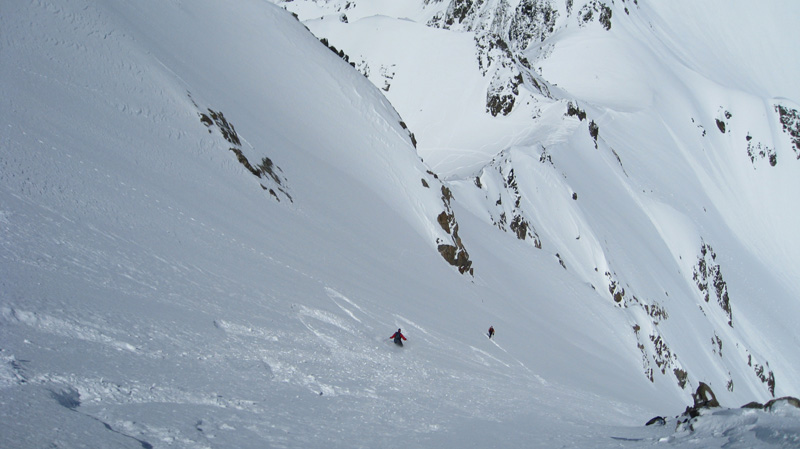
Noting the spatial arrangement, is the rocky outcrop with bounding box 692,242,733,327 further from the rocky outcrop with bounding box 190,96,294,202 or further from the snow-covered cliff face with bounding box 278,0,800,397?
the rocky outcrop with bounding box 190,96,294,202

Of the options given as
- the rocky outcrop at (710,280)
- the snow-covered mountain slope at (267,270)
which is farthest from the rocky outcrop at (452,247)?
the rocky outcrop at (710,280)

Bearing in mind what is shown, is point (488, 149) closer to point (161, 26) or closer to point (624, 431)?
point (161, 26)

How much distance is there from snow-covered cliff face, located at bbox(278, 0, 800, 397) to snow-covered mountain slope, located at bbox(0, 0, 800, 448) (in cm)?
80

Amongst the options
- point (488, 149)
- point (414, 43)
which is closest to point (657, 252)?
point (488, 149)

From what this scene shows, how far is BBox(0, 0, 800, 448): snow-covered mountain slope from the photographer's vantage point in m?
6.94

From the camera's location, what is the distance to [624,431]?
9.87 meters

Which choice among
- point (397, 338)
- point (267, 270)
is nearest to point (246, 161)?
point (267, 270)

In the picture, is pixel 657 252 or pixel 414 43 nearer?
pixel 657 252

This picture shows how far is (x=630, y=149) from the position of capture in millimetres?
64125

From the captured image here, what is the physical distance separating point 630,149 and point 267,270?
59.4 meters

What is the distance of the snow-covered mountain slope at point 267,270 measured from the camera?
694 centimetres

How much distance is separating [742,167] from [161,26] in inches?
3323

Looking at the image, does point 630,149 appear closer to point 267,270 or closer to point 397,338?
point 397,338

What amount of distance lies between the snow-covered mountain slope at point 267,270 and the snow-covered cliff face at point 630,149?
0.80m
